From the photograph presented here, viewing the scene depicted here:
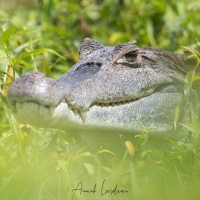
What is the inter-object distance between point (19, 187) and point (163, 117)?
1473 mm

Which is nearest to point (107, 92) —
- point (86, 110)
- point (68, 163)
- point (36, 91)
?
point (86, 110)

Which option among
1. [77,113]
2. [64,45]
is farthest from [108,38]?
[77,113]

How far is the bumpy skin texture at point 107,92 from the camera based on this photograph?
4.05 meters

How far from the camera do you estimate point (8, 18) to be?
7566mm

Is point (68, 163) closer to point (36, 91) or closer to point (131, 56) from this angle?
point (36, 91)

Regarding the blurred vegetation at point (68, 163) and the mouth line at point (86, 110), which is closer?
the blurred vegetation at point (68, 163)

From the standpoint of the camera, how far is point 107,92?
4.58 metres

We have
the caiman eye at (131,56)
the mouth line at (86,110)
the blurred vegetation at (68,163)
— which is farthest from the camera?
the caiman eye at (131,56)

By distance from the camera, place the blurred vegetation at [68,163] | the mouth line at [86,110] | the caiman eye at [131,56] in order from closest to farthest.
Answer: the blurred vegetation at [68,163] → the mouth line at [86,110] → the caiman eye at [131,56]

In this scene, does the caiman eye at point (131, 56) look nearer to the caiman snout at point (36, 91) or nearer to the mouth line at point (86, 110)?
the mouth line at point (86, 110)

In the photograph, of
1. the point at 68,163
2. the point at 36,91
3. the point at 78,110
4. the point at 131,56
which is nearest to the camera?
the point at 36,91

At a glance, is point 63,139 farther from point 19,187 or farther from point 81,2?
point 81,2

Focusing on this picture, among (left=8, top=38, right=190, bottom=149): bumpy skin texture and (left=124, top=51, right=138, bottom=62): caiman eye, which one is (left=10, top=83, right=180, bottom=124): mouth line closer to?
(left=8, top=38, right=190, bottom=149): bumpy skin texture

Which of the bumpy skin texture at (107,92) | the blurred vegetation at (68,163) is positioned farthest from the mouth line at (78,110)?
the blurred vegetation at (68,163)
